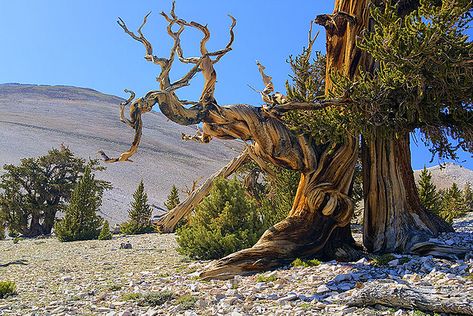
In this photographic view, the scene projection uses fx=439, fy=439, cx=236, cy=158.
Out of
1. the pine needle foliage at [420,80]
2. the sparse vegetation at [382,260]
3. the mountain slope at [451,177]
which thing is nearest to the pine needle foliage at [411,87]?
the pine needle foliage at [420,80]

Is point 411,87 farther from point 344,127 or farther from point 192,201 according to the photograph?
point 192,201

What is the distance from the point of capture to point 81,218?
19.1 m

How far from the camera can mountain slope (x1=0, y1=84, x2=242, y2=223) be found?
5253 centimetres

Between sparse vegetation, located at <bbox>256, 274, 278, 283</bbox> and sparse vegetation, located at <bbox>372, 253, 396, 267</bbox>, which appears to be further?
sparse vegetation, located at <bbox>372, 253, 396, 267</bbox>

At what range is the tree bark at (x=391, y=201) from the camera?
7.79 meters

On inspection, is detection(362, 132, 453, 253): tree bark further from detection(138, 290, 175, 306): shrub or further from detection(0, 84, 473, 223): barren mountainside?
detection(0, 84, 473, 223): barren mountainside

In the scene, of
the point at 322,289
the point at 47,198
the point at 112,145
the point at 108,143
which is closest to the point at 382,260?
the point at 322,289

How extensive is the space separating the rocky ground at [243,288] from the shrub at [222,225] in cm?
99

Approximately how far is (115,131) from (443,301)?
310 feet

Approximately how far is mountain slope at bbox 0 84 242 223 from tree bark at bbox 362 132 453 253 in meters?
19.3

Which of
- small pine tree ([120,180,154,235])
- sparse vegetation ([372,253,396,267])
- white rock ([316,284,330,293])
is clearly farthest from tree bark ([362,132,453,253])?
small pine tree ([120,180,154,235])

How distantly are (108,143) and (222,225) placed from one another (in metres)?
71.8

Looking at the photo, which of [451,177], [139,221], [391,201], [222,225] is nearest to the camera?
[391,201]

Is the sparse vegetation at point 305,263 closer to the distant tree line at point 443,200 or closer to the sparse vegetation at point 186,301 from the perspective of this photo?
the sparse vegetation at point 186,301
